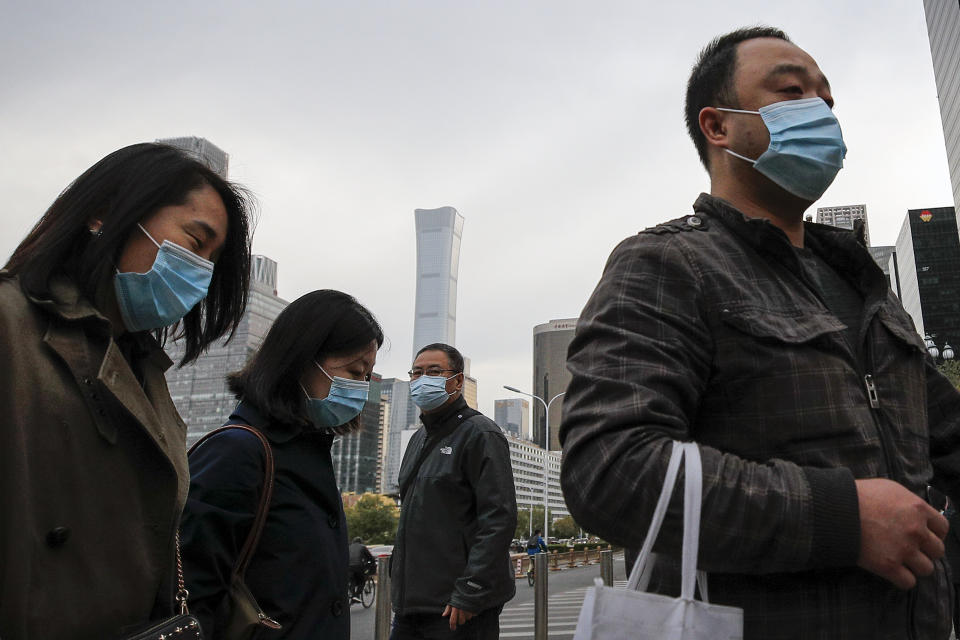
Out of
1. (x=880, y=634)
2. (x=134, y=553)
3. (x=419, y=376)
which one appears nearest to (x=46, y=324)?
(x=134, y=553)

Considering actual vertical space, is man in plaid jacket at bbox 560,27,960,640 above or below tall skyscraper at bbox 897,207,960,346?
below

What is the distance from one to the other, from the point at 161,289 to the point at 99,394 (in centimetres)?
40

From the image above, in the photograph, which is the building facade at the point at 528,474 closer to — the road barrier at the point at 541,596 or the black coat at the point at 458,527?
the road barrier at the point at 541,596

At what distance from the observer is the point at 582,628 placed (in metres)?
1.09

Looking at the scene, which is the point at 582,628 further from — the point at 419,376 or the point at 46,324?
the point at 419,376

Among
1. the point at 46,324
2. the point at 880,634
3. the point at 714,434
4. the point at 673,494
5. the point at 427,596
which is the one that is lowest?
the point at 427,596

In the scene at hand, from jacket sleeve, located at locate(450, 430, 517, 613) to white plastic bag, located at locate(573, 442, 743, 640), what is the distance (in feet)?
8.76

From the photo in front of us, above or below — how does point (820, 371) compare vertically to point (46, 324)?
below

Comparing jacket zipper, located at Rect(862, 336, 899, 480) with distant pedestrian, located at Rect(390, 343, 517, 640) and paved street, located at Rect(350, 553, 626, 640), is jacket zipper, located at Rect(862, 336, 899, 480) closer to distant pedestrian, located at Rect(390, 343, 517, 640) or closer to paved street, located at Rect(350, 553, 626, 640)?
distant pedestrian, located at Rect(390, 343, 517, 640)

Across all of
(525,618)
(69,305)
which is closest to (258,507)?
(69,305)

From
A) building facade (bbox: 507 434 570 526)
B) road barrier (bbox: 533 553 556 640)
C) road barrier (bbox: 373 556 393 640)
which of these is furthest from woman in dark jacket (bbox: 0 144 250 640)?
building facade (bbox: 507 434 570 526)

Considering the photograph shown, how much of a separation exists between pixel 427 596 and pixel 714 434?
2745 mm

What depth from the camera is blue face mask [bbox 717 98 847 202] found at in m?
1.64

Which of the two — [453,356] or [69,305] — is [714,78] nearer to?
[69,305]
